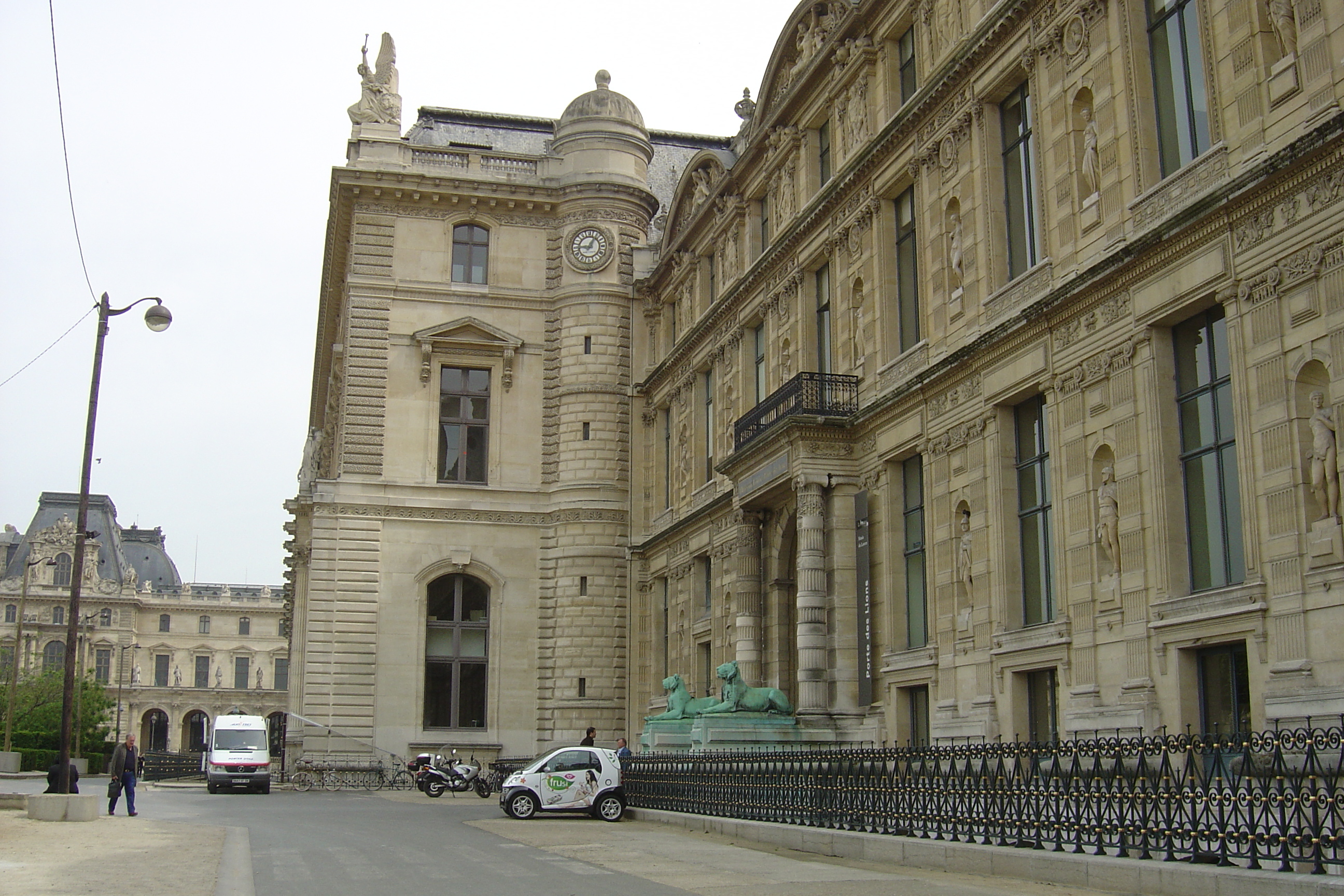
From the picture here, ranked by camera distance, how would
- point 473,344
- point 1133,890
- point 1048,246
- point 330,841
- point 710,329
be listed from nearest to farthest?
1. point 1133,890
2. point 330,841
3. point 1048,246
4. point 710,329
5. point 473,344

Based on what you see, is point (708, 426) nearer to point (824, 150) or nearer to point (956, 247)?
point (824, 150)

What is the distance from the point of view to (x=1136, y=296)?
19.7m

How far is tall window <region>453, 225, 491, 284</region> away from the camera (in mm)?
46562

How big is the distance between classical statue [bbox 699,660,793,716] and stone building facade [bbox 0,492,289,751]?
109172 mm

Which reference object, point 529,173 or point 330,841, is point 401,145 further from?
point 330,841

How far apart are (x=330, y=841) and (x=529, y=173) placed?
30673mm

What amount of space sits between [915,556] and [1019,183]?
7.34 meters

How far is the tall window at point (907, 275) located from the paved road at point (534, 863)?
1079cm

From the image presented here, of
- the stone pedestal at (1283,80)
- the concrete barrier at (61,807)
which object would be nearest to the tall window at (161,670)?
the concrete barrier at (61,807)

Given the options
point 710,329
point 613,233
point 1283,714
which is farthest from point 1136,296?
point 613,233

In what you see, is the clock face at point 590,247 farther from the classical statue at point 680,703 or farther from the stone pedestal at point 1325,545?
the stone pedestal at point 1325,545

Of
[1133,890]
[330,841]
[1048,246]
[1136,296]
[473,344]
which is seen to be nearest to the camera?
[1133,890]

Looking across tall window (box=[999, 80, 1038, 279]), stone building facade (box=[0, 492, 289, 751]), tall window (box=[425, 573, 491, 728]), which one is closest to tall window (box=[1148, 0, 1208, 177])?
tall window (box=[999, 80, 1038, 279])

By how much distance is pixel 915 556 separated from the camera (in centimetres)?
2678
